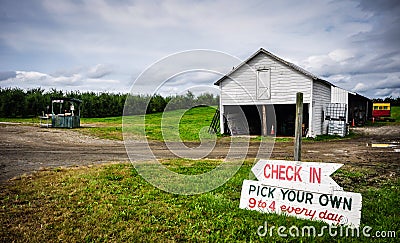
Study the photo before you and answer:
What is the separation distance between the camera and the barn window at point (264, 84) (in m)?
19.6

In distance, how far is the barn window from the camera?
19.6 m

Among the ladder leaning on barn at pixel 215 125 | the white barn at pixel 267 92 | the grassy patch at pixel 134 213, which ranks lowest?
the grassy patch at pixel 134 213

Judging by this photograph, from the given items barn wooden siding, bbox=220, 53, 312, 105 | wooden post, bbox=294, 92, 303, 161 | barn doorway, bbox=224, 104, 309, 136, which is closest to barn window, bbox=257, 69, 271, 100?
barn wooden siding, bbox=220, 53, 312, 105

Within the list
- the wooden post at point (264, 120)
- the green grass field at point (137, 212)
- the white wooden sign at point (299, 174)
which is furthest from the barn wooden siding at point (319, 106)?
the white wooden sign at point (299, 174)

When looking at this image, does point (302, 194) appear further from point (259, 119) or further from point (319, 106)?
point (259, 119)

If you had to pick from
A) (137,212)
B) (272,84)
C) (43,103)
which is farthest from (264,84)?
(43,103)

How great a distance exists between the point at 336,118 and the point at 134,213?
62.3 ft

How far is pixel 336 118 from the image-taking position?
67.8 feet

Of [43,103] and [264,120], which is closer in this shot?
[264,120]

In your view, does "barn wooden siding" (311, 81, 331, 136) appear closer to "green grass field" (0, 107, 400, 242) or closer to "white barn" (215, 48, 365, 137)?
"white barn" (215, 48, 365, 137)

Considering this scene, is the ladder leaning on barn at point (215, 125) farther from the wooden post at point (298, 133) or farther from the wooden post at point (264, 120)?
the wooden post at point (298, 133)

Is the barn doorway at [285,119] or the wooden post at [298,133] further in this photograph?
the barn doorway at [285,119]

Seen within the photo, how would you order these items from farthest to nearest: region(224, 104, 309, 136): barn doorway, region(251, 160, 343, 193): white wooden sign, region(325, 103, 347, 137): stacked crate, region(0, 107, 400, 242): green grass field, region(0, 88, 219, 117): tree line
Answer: region(0, 88, 219, 117): tree line
region(224, 104, 309, 136): barn doorway
region(325, 103, 347, 137): stacked crate
region(251, 160, 343, 193): white wooden sign
region(0, 107, 400, 242): green grass field

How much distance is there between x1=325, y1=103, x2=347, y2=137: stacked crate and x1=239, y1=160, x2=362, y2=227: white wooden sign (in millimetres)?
17114
